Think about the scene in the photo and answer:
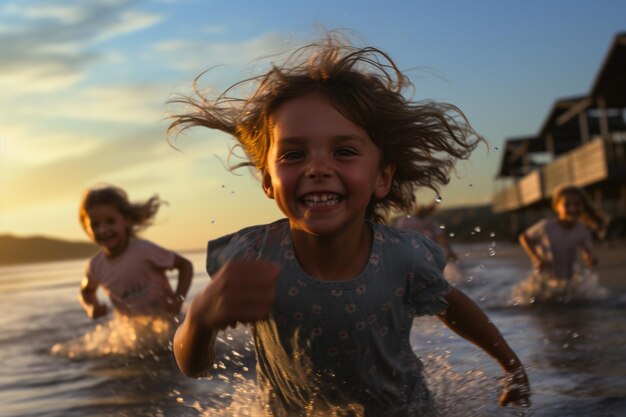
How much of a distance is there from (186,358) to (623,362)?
3145 millimetres

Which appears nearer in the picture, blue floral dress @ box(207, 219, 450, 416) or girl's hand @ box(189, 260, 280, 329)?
girl's hand @ box(189, 260, 280, 329)

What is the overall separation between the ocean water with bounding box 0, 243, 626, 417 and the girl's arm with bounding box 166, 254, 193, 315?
17cm

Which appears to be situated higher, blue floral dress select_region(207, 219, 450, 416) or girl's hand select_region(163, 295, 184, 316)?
blue floral dress select_region(207, 219, 450, 416)

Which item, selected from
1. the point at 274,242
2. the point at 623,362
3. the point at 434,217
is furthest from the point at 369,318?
the point at 434,217

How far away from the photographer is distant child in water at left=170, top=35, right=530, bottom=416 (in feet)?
9.62

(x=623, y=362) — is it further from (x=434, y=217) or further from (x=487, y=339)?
(x=434, y=217)

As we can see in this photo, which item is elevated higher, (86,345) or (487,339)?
(487,339)

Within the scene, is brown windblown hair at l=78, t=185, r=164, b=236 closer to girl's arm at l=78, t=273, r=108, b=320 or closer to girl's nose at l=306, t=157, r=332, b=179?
girl's arm at l=78, t=273, r=108, b=320

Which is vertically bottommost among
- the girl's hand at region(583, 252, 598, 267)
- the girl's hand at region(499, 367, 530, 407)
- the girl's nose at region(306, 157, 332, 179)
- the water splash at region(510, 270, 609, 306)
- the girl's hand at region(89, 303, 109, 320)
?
the water splash at region(510, 270, 609, 306)

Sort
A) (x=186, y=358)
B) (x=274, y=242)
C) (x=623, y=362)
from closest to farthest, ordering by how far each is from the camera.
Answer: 1. (x=186, y=358)
2. (x=274, y=242)
3. (x=623, y=362)

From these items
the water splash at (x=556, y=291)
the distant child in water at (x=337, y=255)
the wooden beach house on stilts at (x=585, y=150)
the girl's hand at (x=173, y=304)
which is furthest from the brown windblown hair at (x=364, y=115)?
the wooden beach house on stilts at (x=585, y=150)

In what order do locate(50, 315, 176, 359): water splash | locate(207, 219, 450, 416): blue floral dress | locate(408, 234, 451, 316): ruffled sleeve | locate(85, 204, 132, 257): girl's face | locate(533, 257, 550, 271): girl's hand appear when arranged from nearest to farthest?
locate(207, 219, 450, 416): blue floral dress → locate(408, 234, 451, 316): ruffled sleeve → locate(50, 315, 176, 359): water splash → locate(85, 204, 132, 257): girl's face → locate(533, 257, 550, 271): girl's hand

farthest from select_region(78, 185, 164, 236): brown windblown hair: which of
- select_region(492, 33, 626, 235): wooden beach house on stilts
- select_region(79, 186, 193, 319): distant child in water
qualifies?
select_region(492, 33, 626, 235): wooden beach house on stilts

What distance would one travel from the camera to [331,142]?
2.92 metres
